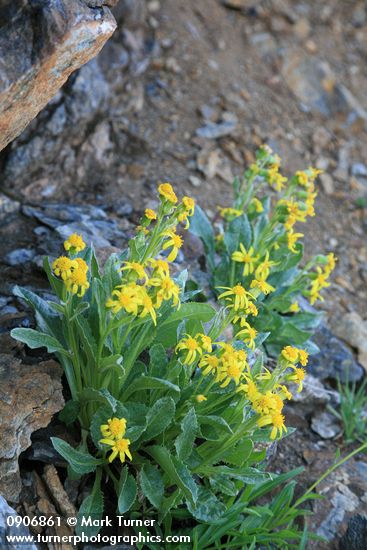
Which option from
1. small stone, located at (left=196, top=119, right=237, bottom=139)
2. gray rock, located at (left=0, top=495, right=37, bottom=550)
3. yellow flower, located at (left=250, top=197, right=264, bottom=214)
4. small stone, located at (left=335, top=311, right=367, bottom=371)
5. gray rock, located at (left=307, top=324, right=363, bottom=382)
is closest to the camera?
gray rock, located at (left=0, top=495, right=37, bottom=550)

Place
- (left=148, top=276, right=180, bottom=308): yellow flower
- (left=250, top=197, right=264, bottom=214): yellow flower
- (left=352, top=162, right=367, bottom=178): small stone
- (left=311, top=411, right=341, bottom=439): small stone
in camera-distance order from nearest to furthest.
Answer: (left=148, top=276, right=180, bottom=308): yellow flower, (left=311, top=411, right=341, bottom=439): small stone, (left=250, top=197, right=264, bottom=214): yellow flower, (left=352, top=162, right=367, bottom=178): small stone

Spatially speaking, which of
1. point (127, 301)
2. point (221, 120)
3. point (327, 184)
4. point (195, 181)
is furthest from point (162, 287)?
point (327, 184)

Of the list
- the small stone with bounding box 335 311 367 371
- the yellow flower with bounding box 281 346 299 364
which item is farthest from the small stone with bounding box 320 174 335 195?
the yellow flower with bounding box 281 346 299 364

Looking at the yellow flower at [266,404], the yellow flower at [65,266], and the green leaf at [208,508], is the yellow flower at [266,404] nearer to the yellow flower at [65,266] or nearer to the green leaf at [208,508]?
the green leaf at [208,508]

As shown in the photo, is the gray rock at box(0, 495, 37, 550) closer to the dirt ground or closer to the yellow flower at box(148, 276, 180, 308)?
the yellow flower at box(148, 276, 180, 308)

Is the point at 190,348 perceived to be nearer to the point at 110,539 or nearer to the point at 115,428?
the point at 115,428

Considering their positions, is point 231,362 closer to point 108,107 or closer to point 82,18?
point 82,18

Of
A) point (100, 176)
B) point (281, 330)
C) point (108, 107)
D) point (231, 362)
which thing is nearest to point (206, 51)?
point (108, 107)
